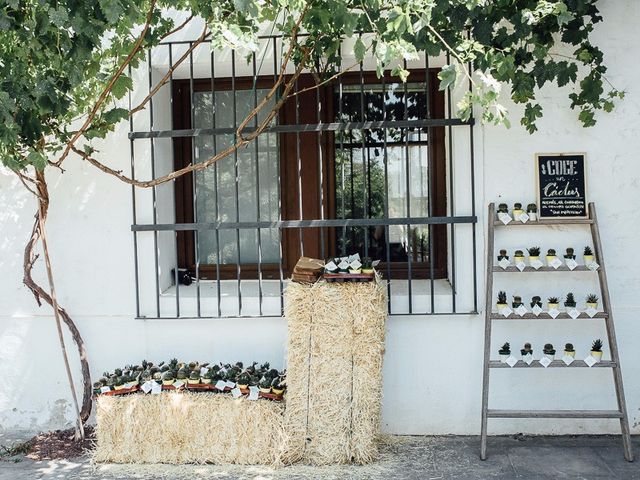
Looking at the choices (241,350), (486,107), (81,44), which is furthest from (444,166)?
(81,44)

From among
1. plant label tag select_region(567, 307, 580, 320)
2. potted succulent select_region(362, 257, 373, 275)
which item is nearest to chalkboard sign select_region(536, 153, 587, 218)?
plant label tag select_region(567, 307, 580, 320)

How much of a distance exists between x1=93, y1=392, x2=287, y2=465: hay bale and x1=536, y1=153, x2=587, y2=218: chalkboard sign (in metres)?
2.18

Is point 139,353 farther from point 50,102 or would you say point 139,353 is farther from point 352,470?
point 50,102

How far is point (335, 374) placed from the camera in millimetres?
4121

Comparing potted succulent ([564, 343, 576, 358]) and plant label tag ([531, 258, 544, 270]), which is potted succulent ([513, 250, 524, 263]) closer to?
plant label tag ([531, 258, 544, 270])

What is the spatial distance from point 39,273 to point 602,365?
3827mm

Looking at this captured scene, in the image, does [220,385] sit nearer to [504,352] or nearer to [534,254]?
[504,352]

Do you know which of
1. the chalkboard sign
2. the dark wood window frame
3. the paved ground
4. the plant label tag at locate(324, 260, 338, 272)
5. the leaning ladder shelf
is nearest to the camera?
the paved ground

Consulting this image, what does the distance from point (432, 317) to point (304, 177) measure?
1.48m

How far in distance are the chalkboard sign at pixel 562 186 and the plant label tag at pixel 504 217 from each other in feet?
0.87

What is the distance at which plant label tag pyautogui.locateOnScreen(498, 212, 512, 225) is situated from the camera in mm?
4340

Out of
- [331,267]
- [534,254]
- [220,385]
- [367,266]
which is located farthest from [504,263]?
[220,385]

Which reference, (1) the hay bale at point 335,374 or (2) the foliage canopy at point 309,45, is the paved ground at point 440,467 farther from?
(2) the foliage canopy at point 309,45

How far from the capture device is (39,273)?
484 centimetres
